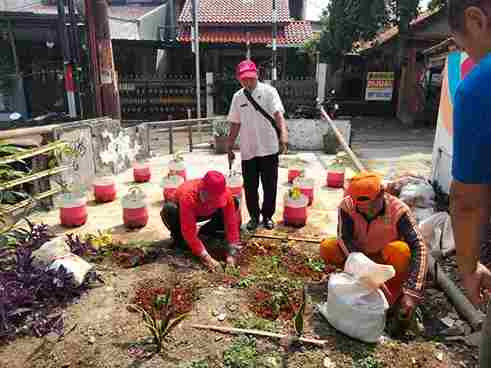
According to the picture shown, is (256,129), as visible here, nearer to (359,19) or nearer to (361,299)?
(361,299)

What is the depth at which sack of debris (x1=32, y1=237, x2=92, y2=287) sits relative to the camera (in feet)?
9.73

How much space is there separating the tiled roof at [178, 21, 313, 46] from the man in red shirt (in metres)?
13.3

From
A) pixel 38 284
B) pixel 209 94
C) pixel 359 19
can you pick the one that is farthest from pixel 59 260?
pixel 359 19

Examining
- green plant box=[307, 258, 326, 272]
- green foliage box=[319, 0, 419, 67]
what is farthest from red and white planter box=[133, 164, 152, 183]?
green foliage box=[319, 0, 419, 67]

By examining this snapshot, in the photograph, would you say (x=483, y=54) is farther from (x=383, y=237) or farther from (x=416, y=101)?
(x=416, y=101)

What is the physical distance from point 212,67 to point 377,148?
908cm

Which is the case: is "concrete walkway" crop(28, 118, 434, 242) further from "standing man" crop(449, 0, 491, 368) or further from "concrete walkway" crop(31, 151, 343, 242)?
"standing man" crop(449, 0, 491, 368)

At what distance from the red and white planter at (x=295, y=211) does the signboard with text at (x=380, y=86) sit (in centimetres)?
1166

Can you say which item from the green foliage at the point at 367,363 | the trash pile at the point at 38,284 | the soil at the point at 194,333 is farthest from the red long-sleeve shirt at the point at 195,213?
the green foliage at the point at 367,363

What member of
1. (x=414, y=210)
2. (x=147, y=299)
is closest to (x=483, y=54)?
(x=147, y=299)

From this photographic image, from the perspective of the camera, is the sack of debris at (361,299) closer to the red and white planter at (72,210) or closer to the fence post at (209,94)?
the red and white planter at (72,210)

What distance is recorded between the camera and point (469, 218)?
3.96 ft

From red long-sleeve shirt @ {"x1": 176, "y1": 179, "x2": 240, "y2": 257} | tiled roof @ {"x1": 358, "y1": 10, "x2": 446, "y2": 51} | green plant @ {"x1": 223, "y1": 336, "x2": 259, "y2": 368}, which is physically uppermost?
tiled roof @ {"x1": 358, "y1": 10, "x2": 446, "y2": 51}

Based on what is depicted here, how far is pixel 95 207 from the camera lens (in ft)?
18.0
